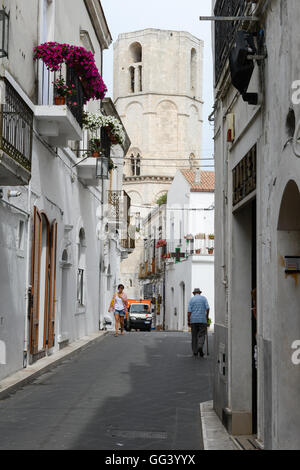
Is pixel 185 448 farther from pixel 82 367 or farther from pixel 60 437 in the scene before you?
pixel 82 367

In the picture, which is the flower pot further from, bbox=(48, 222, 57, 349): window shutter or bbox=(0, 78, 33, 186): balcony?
bbox=(48, 222, 57, 349): window shutter

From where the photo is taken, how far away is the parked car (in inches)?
1576

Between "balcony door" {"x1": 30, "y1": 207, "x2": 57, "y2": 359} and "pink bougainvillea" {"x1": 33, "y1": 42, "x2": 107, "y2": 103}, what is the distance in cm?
268

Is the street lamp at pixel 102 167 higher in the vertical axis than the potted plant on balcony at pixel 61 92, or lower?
lower

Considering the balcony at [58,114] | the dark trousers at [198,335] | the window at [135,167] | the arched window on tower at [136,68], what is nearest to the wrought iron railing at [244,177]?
the balcony at [58,114]

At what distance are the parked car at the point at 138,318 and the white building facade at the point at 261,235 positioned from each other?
31.2 metres

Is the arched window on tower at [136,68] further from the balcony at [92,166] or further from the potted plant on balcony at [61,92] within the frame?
the potted plant on balcony at [61,92]

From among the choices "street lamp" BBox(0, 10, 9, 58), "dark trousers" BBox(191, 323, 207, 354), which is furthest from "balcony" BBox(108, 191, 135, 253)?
"street lamp" BBox(0, 10, 9, 58)

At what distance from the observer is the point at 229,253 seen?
26.2 feet

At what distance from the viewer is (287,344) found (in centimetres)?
539

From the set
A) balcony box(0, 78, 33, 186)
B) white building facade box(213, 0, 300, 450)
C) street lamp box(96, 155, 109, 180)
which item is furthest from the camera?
street lamp box(96, 155, 109, 180)

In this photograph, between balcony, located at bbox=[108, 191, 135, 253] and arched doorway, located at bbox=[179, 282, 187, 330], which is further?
arched doorway, located at bbox=[179, 282, 187, 330]

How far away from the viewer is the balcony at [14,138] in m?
9.74

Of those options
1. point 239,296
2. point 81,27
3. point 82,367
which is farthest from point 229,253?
point 81,27
